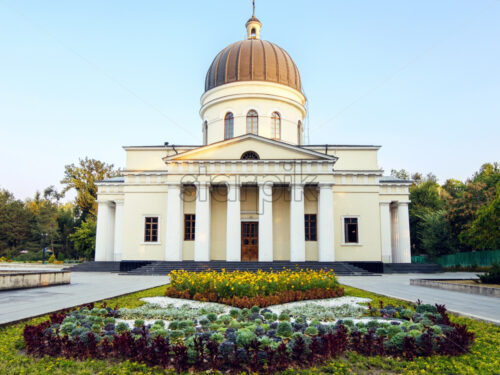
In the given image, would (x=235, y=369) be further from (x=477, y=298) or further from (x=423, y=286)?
(x=423, y=286)

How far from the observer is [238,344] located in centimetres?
584

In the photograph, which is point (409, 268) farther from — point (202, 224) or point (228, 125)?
point (228, 125)

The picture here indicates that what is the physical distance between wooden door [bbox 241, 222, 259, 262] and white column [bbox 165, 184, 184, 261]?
4.96 meters

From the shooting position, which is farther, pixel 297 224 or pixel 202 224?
pixel 202 224

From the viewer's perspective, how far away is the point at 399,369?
5578 millimetres

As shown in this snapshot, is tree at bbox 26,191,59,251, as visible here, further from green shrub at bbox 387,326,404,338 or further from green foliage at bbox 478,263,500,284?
green shrub at bbox 387,326,404,338

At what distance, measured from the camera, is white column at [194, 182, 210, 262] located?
90.6 ft

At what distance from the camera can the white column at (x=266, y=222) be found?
1081 inches

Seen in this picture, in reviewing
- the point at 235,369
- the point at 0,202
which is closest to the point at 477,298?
the point at 235,369

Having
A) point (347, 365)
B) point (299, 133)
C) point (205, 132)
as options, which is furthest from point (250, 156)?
point (347, 365)

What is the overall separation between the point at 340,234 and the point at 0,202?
51.1 metres

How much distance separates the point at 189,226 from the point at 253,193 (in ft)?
18.4

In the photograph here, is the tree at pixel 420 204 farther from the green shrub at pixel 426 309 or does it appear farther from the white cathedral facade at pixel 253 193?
the green shrub at pixel 426 309

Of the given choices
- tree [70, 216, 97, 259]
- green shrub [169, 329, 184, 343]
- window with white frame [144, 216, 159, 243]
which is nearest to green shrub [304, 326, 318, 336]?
green shrub [169, 329, 184, 343]
